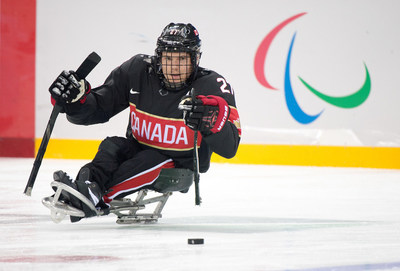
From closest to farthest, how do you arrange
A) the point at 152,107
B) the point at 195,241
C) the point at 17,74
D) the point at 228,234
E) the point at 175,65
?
the point at 195,241, the point at 228,234, the point at 175,65, the point at 152,107, the point at 17,74

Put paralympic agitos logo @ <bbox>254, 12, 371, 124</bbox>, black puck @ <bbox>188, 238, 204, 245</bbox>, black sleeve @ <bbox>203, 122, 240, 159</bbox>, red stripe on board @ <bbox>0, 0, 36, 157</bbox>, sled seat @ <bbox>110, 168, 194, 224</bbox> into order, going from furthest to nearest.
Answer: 1. red stripe on board @ <bbox>0, 0, 36, 157</bbox>
2. paralympic agitos logo @ <bbox>254, 12, 371, 124</bbox>
3. sled seat @ <bbox>110, 168, 194, 224</bbox>
4. black sleeve @ <bbox>203, 122, 240, 159</bbox>
5. black puck @ <bbox>188, 238, 204, 245</bbox>

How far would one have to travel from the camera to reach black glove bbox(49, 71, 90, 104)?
262 cm

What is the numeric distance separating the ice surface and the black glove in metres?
0.52

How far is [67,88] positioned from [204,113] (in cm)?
58

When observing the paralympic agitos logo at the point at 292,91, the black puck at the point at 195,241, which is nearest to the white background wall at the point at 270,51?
the paralympic agitos logo at the point at 292,91

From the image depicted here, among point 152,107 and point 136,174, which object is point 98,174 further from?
point 152,107

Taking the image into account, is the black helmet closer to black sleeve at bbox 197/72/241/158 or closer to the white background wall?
black sleeve at bbox 197/72/241/158

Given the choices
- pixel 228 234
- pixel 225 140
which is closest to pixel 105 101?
pixel 225 140

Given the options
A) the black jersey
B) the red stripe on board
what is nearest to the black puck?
the black jersey

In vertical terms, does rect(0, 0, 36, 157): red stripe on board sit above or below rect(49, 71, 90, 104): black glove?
below

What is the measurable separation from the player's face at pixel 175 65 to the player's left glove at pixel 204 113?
0.34 m

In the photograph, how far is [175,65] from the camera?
9.19 feet

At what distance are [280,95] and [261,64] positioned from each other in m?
0.39

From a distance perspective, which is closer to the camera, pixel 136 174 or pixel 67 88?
pixel 67 88
